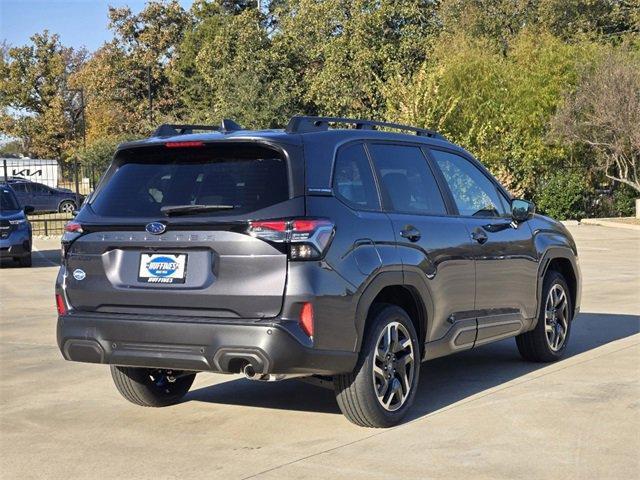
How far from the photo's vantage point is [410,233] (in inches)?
271

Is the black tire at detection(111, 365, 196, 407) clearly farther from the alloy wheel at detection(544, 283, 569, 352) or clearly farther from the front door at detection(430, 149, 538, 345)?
the alloy wheel at detection(544, 283, 569, 352)

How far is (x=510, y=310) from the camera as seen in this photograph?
8.17m

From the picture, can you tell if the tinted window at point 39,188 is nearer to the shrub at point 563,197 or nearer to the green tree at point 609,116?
the shrub at point 563,197

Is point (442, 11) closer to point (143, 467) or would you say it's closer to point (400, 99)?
point (400, 99)

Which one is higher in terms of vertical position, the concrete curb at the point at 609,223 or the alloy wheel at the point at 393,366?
the alloy wheel at the point at 393,366

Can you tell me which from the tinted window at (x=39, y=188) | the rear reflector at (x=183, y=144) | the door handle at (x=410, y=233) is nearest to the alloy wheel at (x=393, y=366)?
the door handle at (x=410, y=233)

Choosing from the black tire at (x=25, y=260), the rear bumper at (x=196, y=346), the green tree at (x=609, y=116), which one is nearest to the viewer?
the rear bumper at (x=196, y=346)

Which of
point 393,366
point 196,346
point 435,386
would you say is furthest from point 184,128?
point 435,386

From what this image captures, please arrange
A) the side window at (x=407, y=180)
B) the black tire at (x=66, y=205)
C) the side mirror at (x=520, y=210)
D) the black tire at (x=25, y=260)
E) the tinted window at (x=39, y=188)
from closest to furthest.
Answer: the side window at (x=407, y=180) → the side mirror at (x=520, y=210) → the black tire at (x=25, y=260) → the black tire at (x=66, y=205) → the tinted window at (x=39, y=188)

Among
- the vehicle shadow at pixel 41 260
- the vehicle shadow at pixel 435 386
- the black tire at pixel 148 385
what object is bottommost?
the vehicle shadow at pixel 41 260

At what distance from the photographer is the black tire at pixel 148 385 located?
732 cm

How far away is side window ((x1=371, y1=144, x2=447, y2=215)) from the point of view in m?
6.99

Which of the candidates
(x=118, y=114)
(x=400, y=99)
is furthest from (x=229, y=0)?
(x=400, y=99)

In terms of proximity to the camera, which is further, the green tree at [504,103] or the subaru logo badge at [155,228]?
the green tree at [504,103]
